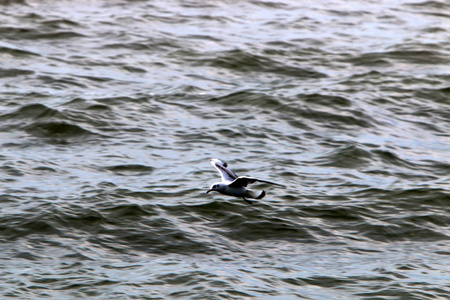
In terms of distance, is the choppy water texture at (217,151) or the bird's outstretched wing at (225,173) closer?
the bird's outstretched wing at (225,173)

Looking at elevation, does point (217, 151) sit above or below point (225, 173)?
below

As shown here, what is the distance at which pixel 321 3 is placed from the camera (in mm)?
25750

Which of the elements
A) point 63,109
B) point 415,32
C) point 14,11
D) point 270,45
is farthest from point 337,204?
point 14,11

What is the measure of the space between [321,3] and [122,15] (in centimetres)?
636

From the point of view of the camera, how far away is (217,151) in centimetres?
1488

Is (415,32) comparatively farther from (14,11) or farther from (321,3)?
(14,11)

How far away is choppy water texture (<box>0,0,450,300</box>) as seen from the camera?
35.9 feet

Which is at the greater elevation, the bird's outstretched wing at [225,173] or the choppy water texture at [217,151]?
the bird's outstretched wing at [225,173]

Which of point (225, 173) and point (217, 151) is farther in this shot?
point (217, 151)

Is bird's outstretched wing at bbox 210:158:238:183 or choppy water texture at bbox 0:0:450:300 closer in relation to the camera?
bird's outstretched wing at bbox 210:158:238:183

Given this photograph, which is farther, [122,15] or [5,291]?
[122,15]

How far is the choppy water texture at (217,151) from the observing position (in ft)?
35.9

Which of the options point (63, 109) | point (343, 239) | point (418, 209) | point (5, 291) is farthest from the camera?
point (63, 109)

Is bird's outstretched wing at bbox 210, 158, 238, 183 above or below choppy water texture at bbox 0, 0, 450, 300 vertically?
above
